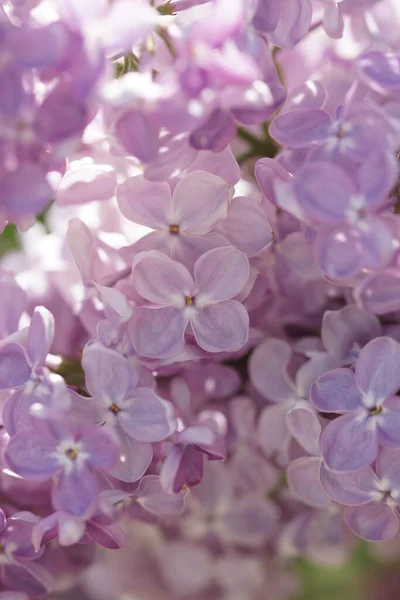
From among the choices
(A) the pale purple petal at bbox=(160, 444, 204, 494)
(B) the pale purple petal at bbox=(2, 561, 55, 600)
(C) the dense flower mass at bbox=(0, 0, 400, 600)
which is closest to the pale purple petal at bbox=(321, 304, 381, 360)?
(C) the dense flower mass at bbox=(0, 0, 400, 600)

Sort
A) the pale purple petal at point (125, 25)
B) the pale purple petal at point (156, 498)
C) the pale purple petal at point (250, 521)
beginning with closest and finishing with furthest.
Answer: the pale purple petal at point (125, 25), the pale purple petal at point (156, 498), the pale purple petal at point (250, 521)

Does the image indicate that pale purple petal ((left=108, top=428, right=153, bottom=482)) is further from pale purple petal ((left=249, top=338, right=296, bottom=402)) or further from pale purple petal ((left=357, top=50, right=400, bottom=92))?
pale purple petal ((left=357, top=50, right=400, bottom=92))

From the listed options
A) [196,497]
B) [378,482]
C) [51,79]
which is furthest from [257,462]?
[51,79]

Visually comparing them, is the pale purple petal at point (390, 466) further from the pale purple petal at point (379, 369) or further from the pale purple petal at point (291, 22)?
the pale purple petal at point (291, 22)

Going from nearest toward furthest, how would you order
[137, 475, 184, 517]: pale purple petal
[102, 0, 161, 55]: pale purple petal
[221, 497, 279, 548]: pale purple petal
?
1. [102, 0, 161, 55]: pale purple petal
2. [137, 475, 184, 517]: pale purple petal
3. [221, 497, 279, 548]: pale purple petal

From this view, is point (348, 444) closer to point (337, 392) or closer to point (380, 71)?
point (337, 392)

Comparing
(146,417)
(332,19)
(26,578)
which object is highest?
(332,19)

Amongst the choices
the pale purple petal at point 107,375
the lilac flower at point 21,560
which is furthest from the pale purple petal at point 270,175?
the lilac flower at point 21,560

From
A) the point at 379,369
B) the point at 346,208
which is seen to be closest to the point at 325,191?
the point at 346,208
